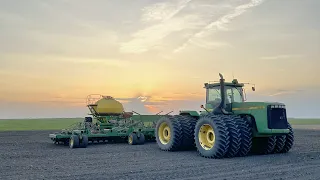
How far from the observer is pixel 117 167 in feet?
42.8

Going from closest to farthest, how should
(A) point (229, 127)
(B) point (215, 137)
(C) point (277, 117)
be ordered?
(A) point (229, 127), (B) point (215, 137), (C) point (277, 117)

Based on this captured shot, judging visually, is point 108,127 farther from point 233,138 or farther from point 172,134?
point 233,138

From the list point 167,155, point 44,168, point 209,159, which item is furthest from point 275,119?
point 44,168

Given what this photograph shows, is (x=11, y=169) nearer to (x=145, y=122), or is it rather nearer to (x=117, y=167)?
(x=117, y=167)

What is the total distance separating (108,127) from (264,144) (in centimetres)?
1117

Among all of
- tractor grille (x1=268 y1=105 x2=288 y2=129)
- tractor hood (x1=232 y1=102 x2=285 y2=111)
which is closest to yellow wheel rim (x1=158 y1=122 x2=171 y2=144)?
tractor hood (x1=232 y1=102 x2=285 y2=111)

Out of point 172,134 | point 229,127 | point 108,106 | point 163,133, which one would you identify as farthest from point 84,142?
point 229,127

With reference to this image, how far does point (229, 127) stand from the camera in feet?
49.1

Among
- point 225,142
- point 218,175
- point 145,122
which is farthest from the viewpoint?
point 145,122

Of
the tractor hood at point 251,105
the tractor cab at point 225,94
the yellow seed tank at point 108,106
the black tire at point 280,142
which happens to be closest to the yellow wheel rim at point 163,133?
the tractor cab at point 225,94

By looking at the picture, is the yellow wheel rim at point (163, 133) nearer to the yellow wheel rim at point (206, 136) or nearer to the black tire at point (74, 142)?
the yellow wheel rim at point (206, 136)

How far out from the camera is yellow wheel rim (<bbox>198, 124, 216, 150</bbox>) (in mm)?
16094

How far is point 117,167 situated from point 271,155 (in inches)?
295

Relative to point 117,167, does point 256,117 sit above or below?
above
